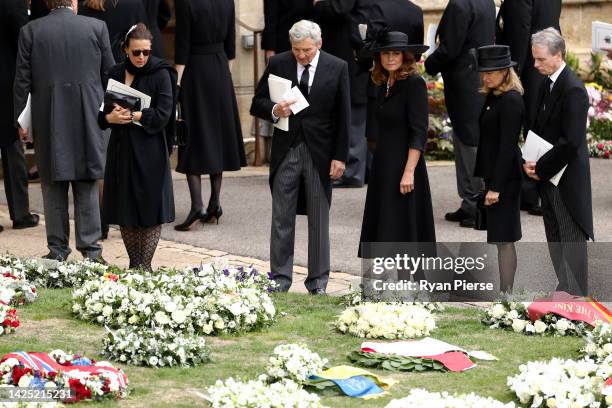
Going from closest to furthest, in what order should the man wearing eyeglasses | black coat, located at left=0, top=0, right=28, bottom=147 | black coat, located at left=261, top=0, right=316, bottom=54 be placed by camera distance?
the man wearing eyeglasses, black coat, located at left=0, top=0, right=28, bottom=147, black coat, located at left=261, top=0, right=316, bottom=54

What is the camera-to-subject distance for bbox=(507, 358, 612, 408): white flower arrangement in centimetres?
568

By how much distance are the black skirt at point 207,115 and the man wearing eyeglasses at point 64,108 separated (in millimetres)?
1792

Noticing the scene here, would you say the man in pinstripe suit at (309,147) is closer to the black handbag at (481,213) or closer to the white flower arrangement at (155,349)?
the black handbag at (481,213)

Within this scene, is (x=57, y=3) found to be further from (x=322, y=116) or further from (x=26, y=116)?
(x=322, y=116)

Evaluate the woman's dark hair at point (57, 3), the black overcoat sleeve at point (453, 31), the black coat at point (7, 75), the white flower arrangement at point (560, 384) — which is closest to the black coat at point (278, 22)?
the black overcoat sleeve at point (453, 31)

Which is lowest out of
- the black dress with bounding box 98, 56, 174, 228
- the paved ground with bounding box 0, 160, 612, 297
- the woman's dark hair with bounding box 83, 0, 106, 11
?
the paved ground with bounding box 0, 160, 612, 297

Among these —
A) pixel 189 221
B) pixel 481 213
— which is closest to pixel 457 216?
pixel 189 221

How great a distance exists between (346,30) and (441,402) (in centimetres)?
780

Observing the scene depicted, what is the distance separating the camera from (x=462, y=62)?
36.6 ft

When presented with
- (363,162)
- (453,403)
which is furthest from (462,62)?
(453,403)

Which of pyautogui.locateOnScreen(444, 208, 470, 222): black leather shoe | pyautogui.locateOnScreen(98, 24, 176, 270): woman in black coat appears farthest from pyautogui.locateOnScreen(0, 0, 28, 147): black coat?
pyautogui.locateOnScreen(444, 208, 470, 222): black leather shoe

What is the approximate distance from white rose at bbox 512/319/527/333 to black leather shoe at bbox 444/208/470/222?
381 centimetres

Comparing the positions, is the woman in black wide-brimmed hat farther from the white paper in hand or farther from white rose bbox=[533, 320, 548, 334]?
white rose bbox=[533, 320, 548, 334]

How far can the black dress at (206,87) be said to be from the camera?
1140 centimetres
